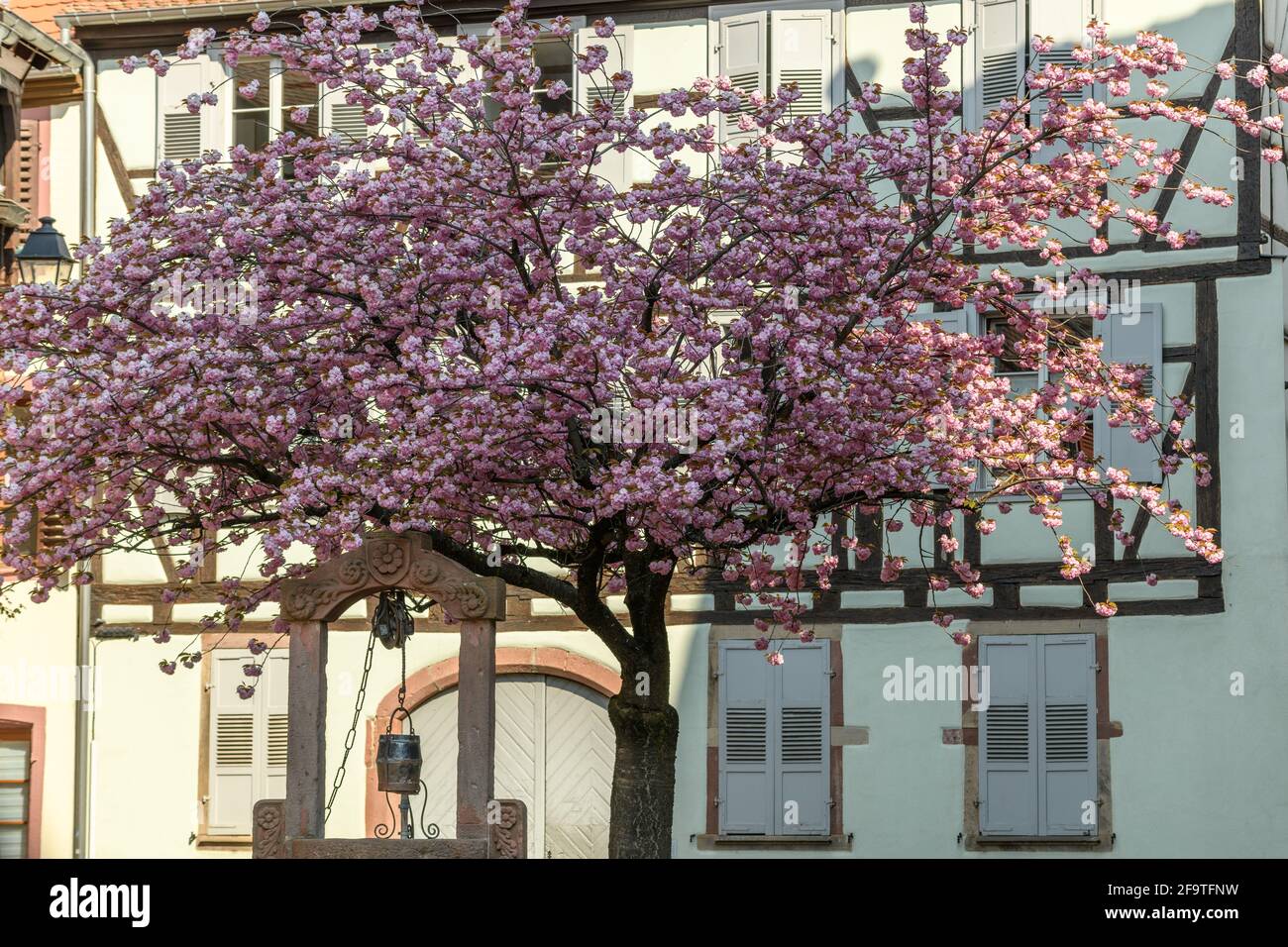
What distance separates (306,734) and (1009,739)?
8.15 m

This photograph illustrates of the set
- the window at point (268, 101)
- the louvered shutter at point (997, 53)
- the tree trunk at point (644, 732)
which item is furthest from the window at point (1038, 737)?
the window at point (268, 101)

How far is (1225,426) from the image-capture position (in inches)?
707

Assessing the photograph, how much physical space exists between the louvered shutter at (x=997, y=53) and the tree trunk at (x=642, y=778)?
8.04 meters

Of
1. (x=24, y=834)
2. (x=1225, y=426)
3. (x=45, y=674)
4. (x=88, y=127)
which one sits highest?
(x=88, y=127)

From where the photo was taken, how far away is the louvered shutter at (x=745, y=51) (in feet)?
64.5

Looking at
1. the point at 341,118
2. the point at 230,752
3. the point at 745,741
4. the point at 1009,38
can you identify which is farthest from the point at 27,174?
the point at 1009,38

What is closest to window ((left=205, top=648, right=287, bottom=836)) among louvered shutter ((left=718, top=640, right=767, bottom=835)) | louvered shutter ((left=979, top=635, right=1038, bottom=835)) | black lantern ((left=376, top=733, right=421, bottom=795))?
louvered shutter ((left=718, top=640, right=767, bottom=835))

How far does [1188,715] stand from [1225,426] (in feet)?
8.25

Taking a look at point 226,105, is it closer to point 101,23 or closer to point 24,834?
point 101,23

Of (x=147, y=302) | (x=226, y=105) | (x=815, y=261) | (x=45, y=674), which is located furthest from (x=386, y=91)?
(x=45, y=674)

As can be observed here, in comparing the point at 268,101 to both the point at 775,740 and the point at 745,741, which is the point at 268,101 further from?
the point at 775,740

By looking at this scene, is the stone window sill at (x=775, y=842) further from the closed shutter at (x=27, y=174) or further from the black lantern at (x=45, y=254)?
the closed shutter at (x=27, y=174)

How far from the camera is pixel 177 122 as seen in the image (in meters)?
21.1

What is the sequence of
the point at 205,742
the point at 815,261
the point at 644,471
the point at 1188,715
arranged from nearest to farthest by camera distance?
1. the point at 644,471
2. the point at 815,261
3. the point at 1188,715
4. the point at 205,742
